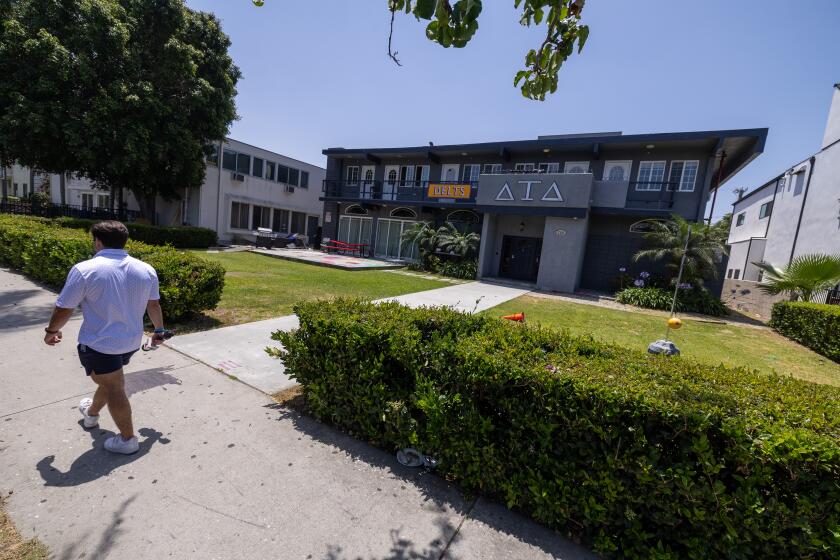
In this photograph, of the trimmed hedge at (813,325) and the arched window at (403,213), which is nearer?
the trimmed hedge at (813,325)

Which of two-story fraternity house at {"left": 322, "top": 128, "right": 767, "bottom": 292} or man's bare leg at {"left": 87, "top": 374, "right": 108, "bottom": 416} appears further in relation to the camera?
two-story fraternity house at {"left": 322, "top": 128, "right": 767, "bottom": 292}

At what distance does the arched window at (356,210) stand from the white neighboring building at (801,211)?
19.4 meters

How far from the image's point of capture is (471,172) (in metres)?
20.6

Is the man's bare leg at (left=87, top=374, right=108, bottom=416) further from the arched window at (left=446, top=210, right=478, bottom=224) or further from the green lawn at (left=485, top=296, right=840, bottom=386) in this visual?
the arched window at (left=446, top=210, right=478, bottom=224)

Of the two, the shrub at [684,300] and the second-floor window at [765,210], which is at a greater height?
the second-floor window at [765,210]

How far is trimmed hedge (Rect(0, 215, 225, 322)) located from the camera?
5.89 m

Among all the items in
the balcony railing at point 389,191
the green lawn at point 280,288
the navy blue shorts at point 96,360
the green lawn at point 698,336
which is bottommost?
the green lawn at point 280,288

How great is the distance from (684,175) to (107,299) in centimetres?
1978

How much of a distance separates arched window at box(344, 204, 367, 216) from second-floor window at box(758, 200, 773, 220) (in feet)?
76.3

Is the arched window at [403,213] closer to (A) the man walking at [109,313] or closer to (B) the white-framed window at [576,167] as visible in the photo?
(B) the white-framed window at [576,167]

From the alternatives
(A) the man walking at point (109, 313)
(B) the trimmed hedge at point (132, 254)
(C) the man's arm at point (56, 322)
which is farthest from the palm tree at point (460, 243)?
(C) the man's arm at point (56, 322)

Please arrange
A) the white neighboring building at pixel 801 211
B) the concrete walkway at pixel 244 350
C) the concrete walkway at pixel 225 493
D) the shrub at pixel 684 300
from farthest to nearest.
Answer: the white neighboring building at pixel 801 211 < the shrub at pixel 684 300 < the concrete walkway at pixel 244 350 < the concrete walkway at pixel 225 493

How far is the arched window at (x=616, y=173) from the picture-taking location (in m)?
16.9

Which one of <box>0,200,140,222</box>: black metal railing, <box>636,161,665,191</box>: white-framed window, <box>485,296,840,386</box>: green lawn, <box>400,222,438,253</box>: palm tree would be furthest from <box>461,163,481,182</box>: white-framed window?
<box>0,200,140,222</box>: black metal railing
